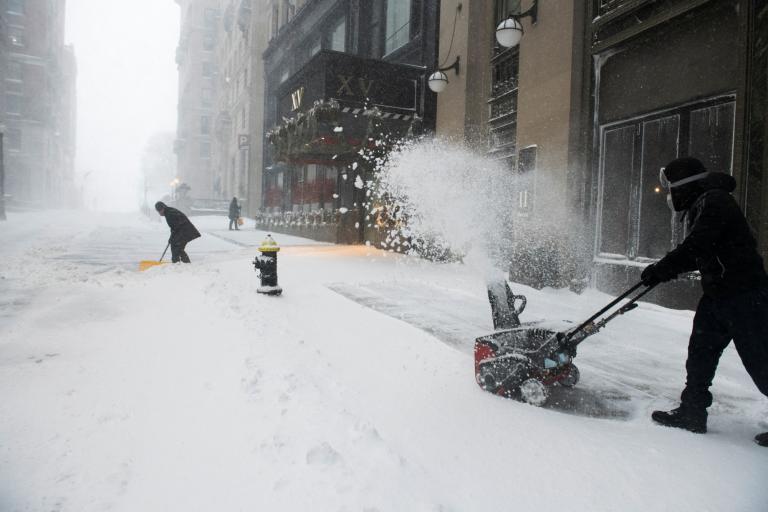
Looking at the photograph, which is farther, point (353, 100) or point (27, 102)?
point (27, 102)

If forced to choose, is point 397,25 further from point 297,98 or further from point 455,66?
point 455,66

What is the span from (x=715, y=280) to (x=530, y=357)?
1212mm

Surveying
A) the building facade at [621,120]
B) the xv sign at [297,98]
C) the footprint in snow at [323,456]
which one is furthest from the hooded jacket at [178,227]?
the footprint in snow at [323,456]

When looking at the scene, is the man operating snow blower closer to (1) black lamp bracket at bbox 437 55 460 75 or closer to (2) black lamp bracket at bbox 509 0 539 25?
(2) black lamp bracket at bbox 509 0 539 25

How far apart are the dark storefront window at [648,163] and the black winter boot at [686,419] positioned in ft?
14.0

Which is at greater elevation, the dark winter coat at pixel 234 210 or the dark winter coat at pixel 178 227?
the dark winter coat at pixel 234 210

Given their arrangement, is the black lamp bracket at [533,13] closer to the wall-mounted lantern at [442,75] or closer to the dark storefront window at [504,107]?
the dark storefront window at [504,107]

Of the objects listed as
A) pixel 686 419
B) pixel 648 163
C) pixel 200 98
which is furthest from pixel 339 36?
pixel 200 98

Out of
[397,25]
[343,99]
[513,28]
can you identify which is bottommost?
[343,99]

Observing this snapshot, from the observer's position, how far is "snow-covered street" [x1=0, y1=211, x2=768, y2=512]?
2258mm

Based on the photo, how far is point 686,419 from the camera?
3039 millimetres

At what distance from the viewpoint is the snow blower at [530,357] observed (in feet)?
10.7

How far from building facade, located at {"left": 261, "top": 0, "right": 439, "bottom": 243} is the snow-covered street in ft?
23.6

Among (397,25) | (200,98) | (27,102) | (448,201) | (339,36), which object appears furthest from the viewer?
(200,98)
